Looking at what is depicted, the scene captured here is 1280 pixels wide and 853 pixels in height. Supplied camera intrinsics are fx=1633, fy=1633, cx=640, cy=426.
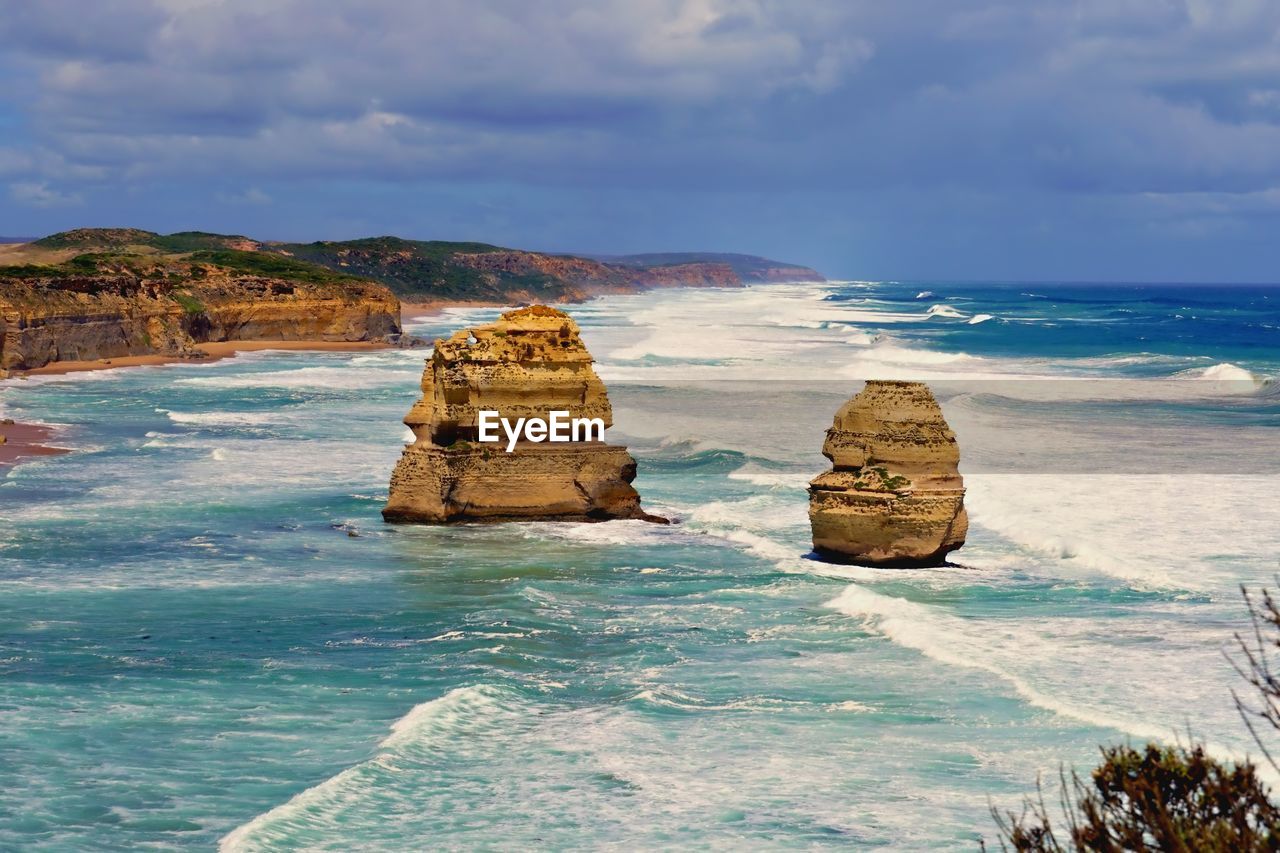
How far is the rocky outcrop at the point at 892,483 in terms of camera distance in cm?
2366

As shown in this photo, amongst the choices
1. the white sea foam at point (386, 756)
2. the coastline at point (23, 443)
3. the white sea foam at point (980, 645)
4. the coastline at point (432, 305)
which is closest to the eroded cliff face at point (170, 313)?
the coastline at point (23, 443)

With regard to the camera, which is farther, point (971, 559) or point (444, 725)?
point (971, 559)

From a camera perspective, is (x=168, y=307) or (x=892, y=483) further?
(x=168, y=307)

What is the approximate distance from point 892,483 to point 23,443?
88.3 ft

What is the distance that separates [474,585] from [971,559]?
26.3ft

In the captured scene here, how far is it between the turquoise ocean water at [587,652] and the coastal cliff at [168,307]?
115 feet

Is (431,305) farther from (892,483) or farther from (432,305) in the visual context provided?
(892,483)

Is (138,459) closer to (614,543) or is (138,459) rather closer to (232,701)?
(614,543)

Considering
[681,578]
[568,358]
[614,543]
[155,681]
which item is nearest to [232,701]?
[155,681]

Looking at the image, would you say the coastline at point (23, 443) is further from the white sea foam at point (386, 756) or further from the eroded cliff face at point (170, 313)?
the eroded cliff face at point (170, 313)

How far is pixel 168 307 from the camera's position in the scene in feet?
283

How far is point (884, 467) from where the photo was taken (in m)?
23.7

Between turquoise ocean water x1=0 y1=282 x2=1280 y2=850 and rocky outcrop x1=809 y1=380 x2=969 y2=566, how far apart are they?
519 mm

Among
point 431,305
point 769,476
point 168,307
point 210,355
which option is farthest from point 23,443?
point 431,305
